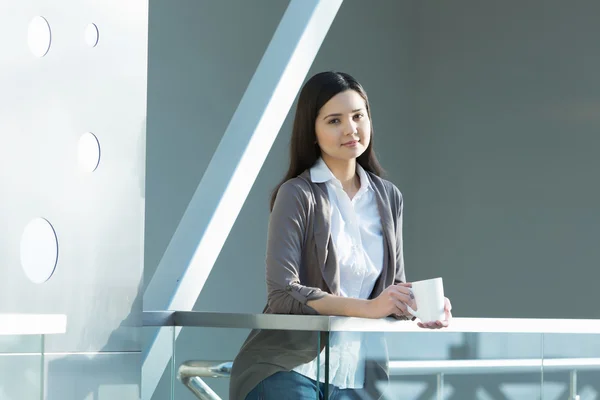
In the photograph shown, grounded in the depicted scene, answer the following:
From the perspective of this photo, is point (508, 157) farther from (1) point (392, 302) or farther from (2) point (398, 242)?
(1) point (392, 302)

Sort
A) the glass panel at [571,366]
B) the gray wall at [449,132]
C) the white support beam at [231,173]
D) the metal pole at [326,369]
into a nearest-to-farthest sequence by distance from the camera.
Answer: the metal pole at [326,369] < the glass panel at [571,366] < the white support beam at [231,173] < the gray wall at [449,132]

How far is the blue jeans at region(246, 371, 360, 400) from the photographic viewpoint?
7.22 ft

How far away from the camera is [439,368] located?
2.46 metres

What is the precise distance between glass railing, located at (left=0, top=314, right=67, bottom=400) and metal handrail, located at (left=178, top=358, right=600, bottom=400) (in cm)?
68

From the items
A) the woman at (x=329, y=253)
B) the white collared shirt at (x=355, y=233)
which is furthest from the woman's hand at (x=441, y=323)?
the white collared shirt at (x=355, y=233)

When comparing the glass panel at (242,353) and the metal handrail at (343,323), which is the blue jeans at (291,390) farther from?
the metal handrail at (343,323)

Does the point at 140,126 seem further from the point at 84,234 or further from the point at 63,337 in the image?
the point at 63,337

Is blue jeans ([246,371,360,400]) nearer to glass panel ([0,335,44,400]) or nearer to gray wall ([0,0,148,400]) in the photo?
gray wall ([0,0,148,400])

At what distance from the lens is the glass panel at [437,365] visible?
87.7 inches

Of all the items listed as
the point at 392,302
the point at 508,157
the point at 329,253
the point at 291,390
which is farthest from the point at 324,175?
the point at 508,157

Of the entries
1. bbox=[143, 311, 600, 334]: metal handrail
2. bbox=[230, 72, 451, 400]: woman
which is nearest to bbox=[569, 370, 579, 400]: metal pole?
bbox=[143, 311, 600, 334]: metal handrail

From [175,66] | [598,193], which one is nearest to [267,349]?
[175,66]

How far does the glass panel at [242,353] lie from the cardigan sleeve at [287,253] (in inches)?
3.1

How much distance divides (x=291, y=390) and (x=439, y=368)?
1.33 feet
